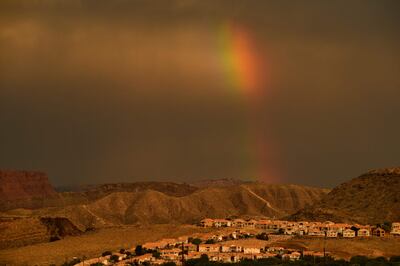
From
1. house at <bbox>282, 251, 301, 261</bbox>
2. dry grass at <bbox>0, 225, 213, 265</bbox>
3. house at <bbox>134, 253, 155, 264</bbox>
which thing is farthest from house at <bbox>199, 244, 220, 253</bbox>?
dry grass at <bbox>0, 225, 213, 265</bbox>

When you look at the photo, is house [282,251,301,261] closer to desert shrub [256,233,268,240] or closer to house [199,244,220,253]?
house [199,244,220,253]

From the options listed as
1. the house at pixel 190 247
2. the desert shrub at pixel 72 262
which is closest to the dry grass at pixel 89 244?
the desert shrub at pixel 72 262

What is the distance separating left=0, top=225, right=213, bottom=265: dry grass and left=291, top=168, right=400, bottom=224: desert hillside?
25.4 m

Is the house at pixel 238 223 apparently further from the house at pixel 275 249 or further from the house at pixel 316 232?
Answer: the house at pixel 275 249

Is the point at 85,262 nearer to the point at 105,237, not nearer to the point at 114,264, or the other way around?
the point at 114,264

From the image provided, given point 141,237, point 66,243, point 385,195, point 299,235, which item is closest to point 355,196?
point 385,195

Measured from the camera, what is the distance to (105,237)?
148125 mm

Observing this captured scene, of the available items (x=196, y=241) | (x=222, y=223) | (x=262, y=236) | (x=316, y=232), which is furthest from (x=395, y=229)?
(x=222, y=223)

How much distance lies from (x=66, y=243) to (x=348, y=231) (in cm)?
5255

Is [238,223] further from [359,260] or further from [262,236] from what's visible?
[359,260]

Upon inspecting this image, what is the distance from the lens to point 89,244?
140125mm

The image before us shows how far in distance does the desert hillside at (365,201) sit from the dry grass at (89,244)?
25.4 m

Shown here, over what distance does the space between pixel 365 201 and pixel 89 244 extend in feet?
186

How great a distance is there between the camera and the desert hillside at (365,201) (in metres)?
147
